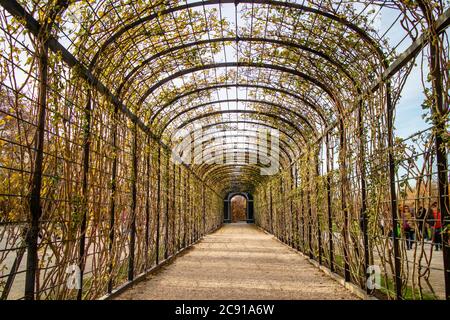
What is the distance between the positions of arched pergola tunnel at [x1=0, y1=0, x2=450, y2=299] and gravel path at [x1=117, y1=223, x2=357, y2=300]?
14.5 inches

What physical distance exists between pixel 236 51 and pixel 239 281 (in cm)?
353

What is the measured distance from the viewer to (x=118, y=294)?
5.16m

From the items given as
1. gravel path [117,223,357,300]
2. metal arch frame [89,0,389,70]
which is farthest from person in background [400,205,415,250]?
metal arch frame [89,0,389,70]

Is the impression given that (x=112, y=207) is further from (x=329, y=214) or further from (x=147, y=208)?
(x=329, y=214)

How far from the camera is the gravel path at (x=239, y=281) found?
5273 mm

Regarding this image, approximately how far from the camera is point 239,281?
6320 millimetres

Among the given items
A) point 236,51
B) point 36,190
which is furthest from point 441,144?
point 236,51

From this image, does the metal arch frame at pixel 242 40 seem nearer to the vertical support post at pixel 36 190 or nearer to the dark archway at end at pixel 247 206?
the vertical support post at pixel 36 190

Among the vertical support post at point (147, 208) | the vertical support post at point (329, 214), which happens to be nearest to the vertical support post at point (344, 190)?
the vertical support post at point (329, 214)

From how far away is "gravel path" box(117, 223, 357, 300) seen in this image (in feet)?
17.3

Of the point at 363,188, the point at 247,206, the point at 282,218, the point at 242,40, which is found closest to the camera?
the point at 363,188

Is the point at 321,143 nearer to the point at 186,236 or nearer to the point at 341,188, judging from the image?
the point at 341,188
